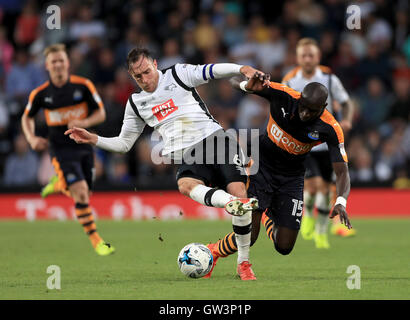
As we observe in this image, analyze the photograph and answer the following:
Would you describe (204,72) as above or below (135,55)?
below

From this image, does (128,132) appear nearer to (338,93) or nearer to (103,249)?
(103,249)

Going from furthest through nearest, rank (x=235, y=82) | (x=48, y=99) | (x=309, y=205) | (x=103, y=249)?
(x=309, y=205) < (x=48, y=99) < (x=103, y=249) < (x=235, y=82)

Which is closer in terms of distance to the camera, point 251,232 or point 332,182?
point 251,232

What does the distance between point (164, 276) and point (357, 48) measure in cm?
1203

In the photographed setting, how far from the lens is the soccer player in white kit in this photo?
8047 millimetres

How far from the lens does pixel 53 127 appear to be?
1171cm

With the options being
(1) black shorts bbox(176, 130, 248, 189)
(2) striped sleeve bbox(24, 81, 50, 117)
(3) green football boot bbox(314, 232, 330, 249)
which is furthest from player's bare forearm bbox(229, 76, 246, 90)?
(2) striped sleeve bbox(24, 81, 50, 117)

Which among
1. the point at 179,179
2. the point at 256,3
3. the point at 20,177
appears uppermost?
the point at 256,3

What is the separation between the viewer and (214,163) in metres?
8.18

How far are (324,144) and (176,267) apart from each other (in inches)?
144

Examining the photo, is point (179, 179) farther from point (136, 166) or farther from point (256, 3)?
point (256, 3)

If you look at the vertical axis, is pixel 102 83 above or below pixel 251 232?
above

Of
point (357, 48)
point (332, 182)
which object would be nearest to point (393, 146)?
point (357, 48)

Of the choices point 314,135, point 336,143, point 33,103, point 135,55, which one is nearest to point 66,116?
point 33,103
